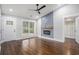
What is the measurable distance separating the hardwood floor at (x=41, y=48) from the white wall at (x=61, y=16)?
0.16 meters

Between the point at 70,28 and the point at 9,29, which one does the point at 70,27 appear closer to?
the point at 70,28

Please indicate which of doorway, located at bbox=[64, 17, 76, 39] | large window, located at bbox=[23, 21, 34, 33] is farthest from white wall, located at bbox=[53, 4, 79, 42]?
large window, located at bbox=[23, 21, 34, 33]

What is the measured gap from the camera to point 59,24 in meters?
2.30

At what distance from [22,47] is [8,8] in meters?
0.91

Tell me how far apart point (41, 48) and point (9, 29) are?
32.6 inches

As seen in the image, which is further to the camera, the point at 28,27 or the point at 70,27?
the point at 28,27

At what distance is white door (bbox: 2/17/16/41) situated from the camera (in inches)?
88.3

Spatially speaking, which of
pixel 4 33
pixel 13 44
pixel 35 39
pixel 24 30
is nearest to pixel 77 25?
pixel 35 39

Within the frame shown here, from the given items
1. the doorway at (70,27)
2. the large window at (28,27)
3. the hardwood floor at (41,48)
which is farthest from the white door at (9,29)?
the doorway at (70,27)

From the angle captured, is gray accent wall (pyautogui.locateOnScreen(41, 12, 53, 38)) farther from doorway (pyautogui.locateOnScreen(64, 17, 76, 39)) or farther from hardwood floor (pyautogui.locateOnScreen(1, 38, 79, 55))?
doorway (pyautogui.locateOnScreen(64, 17, 76, 39))

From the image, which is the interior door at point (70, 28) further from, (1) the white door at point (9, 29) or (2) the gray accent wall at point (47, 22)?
(1) the white door at point (9, 29)

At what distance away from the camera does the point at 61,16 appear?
228cm

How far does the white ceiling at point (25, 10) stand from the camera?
2229 mm

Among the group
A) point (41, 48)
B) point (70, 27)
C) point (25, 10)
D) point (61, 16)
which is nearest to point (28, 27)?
point (25, 10)
